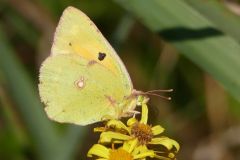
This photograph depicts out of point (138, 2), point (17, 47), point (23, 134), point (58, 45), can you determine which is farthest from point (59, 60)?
point (17, 47)

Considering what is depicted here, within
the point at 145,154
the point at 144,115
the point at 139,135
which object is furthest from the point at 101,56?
the point at 145,154

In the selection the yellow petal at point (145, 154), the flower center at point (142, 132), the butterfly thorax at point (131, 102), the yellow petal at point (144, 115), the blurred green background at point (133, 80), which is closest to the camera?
the yellow petal at point (145, 154)

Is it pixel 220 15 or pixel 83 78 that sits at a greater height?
pixel 220 15

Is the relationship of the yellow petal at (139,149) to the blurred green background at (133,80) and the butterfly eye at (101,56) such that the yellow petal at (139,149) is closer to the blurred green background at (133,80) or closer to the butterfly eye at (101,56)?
the butterfly eye at (101,56)

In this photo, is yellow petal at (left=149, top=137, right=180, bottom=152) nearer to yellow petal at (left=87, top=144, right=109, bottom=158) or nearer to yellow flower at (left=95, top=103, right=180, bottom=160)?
yellow flower at (left=95, top=103, right=180, bottom=160)

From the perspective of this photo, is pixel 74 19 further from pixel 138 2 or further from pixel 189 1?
pixel 189 1

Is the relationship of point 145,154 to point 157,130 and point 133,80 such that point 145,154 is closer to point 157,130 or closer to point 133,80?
point 157,130

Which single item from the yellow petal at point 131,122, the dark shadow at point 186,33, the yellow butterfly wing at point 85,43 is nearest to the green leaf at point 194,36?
the dark shadow at point 186,33
